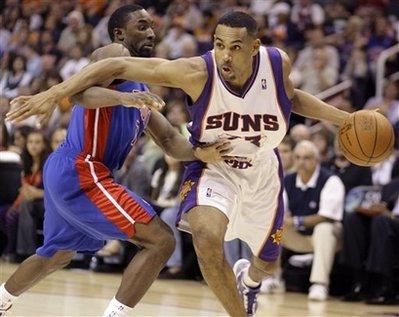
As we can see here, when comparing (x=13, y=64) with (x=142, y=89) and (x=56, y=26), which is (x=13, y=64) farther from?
(x=142, y=89)

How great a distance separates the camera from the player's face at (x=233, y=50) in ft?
18.8

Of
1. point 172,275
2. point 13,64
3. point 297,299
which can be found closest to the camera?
point 297,299

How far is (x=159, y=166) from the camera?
11.1 metres

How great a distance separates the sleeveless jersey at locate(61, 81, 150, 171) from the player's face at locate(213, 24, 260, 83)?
2.04ft

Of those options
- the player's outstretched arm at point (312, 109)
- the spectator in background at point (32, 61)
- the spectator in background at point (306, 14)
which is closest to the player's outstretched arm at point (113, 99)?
the player's outstretched arm at point (312, 109)

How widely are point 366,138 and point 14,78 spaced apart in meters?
11.1

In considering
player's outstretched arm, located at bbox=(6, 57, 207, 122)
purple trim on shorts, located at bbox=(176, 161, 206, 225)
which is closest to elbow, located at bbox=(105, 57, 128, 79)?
player's outstretched arm, located at bbox=(6, 57, 207, 122)

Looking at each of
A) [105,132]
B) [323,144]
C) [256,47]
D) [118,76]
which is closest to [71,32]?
[323,144]

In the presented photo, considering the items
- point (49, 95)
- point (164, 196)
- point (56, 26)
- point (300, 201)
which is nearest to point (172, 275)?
point (164, 196)

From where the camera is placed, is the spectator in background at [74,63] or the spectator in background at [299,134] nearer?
the spectator in background at [299,134]

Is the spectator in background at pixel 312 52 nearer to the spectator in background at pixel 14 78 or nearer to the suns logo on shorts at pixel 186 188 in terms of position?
the spectator in background at pixel 14 78

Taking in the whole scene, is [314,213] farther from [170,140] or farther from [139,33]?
[139,33]

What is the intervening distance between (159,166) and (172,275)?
126 cm

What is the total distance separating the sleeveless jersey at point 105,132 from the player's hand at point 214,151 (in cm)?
42
